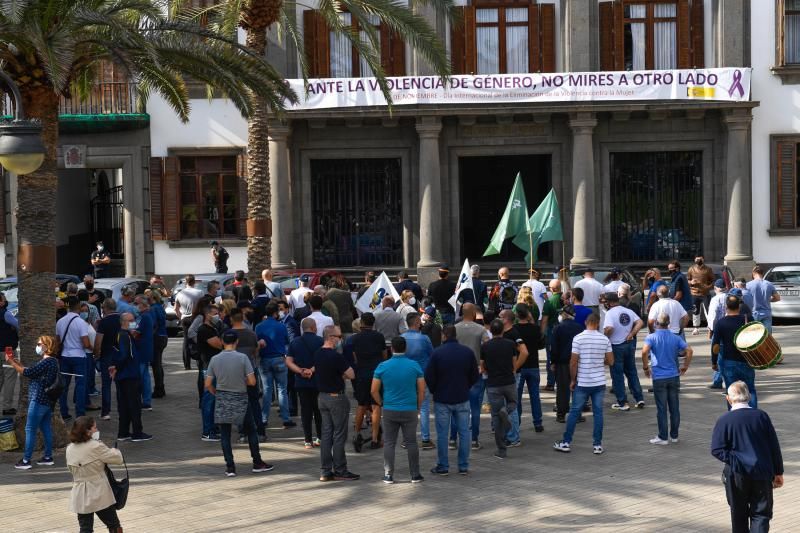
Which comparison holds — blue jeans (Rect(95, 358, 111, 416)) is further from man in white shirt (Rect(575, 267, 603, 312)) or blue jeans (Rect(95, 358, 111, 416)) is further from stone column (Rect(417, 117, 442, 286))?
stone column (Rect(417, 117, 442, 286))

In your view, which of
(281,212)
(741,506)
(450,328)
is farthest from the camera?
(281,212)

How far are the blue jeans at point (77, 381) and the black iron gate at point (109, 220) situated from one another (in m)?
21.3

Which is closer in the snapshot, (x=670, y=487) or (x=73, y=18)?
(x=670, y=487)

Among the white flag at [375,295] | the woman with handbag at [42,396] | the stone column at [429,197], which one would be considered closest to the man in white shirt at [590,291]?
the white flag at [375,295]

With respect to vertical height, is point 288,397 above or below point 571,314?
below

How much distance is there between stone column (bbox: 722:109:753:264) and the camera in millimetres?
31000

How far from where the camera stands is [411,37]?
2117cm

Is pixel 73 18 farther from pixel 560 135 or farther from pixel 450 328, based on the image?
pixel 560 135

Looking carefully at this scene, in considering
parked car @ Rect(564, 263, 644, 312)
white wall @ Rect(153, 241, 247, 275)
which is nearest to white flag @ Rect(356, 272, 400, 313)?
parked car @ Rect(564, 263, 644, 312)

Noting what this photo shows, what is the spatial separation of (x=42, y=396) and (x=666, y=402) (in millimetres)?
6731

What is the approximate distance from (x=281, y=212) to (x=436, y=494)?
19914 millimetres

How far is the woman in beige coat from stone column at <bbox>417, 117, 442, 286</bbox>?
21.6 metres

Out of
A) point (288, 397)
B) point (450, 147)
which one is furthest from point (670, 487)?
point (450, 147)

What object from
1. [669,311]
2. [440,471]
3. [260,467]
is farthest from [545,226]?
[260,467]
